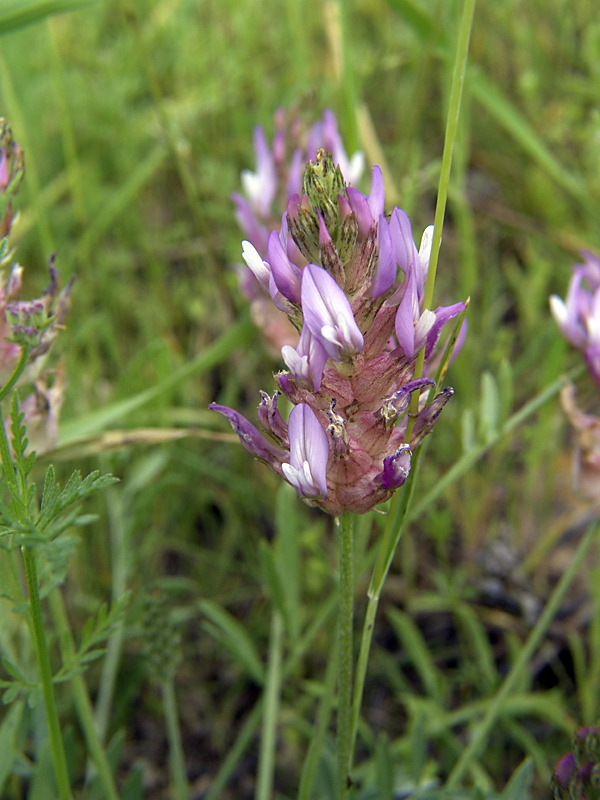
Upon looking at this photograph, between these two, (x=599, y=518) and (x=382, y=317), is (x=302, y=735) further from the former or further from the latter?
(x=382, y=317)

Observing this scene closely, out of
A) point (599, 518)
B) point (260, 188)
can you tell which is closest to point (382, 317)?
point (599, 518)

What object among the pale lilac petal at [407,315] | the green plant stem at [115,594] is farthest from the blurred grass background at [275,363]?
the pale lilac petal at [407,315]

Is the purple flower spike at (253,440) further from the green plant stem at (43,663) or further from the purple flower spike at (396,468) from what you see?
the green plant stem at (43,663)

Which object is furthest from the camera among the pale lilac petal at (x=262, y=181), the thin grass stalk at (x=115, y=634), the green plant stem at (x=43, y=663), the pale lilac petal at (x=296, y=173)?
the pale lilac petal at (x=262, y=181)

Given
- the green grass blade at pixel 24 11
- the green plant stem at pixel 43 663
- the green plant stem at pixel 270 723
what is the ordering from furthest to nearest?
the green plant stem at pixel 270 723 < the green grass blade at pixel 24 11 < the green plant stem at pixel 43 663

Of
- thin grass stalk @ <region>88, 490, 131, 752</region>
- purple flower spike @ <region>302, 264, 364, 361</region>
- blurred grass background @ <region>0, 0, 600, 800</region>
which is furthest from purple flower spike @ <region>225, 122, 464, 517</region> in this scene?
thin grass stalk @ <region>88, 490, 131, 752</region>

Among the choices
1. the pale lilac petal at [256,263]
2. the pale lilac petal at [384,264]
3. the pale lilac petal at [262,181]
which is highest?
the pale lilac petal at [262,181]

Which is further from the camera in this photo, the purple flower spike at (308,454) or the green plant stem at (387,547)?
the green plant stem at (387,547)
